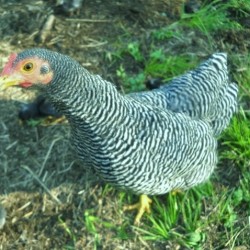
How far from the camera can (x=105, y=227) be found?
13.1ft

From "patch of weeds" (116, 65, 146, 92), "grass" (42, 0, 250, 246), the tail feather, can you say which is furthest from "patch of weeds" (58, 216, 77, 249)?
"patch of weeds" (116, 65, 146, 92)

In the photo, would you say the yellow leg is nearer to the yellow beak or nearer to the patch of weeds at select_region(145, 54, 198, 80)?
the patch of weeds at select_region(145, 54, 198, 80)

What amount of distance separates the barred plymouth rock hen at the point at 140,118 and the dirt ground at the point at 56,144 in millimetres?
462

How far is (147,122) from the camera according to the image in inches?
129

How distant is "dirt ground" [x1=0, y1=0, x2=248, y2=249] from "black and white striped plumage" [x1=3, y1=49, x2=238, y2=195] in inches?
24.3

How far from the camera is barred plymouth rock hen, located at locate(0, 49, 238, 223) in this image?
2.80 m

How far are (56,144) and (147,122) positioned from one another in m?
1.34

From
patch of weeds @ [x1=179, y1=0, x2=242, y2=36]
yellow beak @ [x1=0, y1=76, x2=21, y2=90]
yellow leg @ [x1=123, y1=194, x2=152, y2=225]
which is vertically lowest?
yellow leg @ [x1=123, y1=194, x2=152, y2=225]

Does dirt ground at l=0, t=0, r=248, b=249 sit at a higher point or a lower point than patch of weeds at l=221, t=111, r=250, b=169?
lower

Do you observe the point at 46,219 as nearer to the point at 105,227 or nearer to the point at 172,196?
the point at 105,227

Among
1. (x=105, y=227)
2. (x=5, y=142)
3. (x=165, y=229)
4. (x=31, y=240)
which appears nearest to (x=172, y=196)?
(x=165, y=229)

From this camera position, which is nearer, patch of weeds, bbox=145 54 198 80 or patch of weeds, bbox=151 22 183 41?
patch of weeds, bbox=145 54 198 80

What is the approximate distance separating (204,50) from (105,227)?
6.48ft

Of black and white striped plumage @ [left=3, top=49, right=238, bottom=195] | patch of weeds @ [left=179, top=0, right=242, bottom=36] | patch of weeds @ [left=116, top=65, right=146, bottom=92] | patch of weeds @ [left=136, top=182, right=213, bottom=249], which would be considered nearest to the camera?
black and white striped plumage @ [left=3, top=49, right=238, bottom=195]
